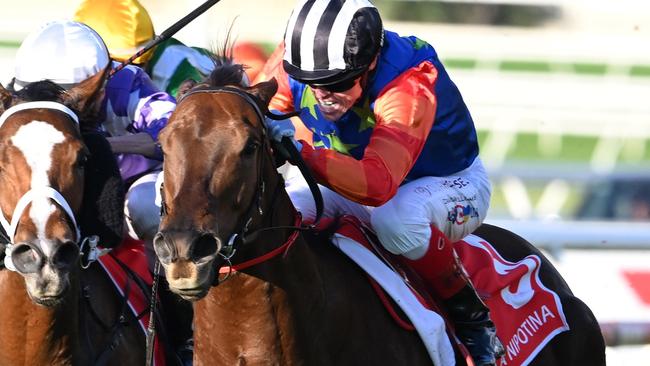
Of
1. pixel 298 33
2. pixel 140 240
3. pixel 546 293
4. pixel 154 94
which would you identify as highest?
pixel 298 33

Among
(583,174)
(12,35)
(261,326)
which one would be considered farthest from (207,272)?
(12,35)

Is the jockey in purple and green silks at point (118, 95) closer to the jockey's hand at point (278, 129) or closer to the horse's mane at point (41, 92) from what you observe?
the horse's mane at point (41, 92)

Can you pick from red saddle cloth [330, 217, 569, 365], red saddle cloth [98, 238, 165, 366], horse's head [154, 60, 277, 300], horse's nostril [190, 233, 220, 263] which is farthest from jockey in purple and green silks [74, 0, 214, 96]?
horse's nostril [190, 233, 220, 263]

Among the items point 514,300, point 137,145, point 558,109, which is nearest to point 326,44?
point 137,145

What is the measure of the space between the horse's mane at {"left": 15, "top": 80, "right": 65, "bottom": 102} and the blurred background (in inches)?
149

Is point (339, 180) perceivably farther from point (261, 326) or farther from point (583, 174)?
point (583, 174)

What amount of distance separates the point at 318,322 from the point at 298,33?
1.09 meters

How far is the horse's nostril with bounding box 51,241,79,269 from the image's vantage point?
392 centimetres

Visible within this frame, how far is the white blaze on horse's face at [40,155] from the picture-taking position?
396cm

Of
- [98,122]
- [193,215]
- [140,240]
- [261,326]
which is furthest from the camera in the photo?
[140,240]

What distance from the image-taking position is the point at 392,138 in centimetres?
449

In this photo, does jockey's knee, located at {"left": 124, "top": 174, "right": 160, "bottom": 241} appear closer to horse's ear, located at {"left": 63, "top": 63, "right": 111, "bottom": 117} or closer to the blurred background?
horse's ear, located at {"left": 63, "top": 63, "right": 111, "bottom": 117}

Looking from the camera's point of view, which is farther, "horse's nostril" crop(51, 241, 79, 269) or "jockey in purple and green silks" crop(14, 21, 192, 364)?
"jockey in purple and green silks" crop(14, 21, 192, 364)

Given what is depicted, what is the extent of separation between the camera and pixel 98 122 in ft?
14.9
